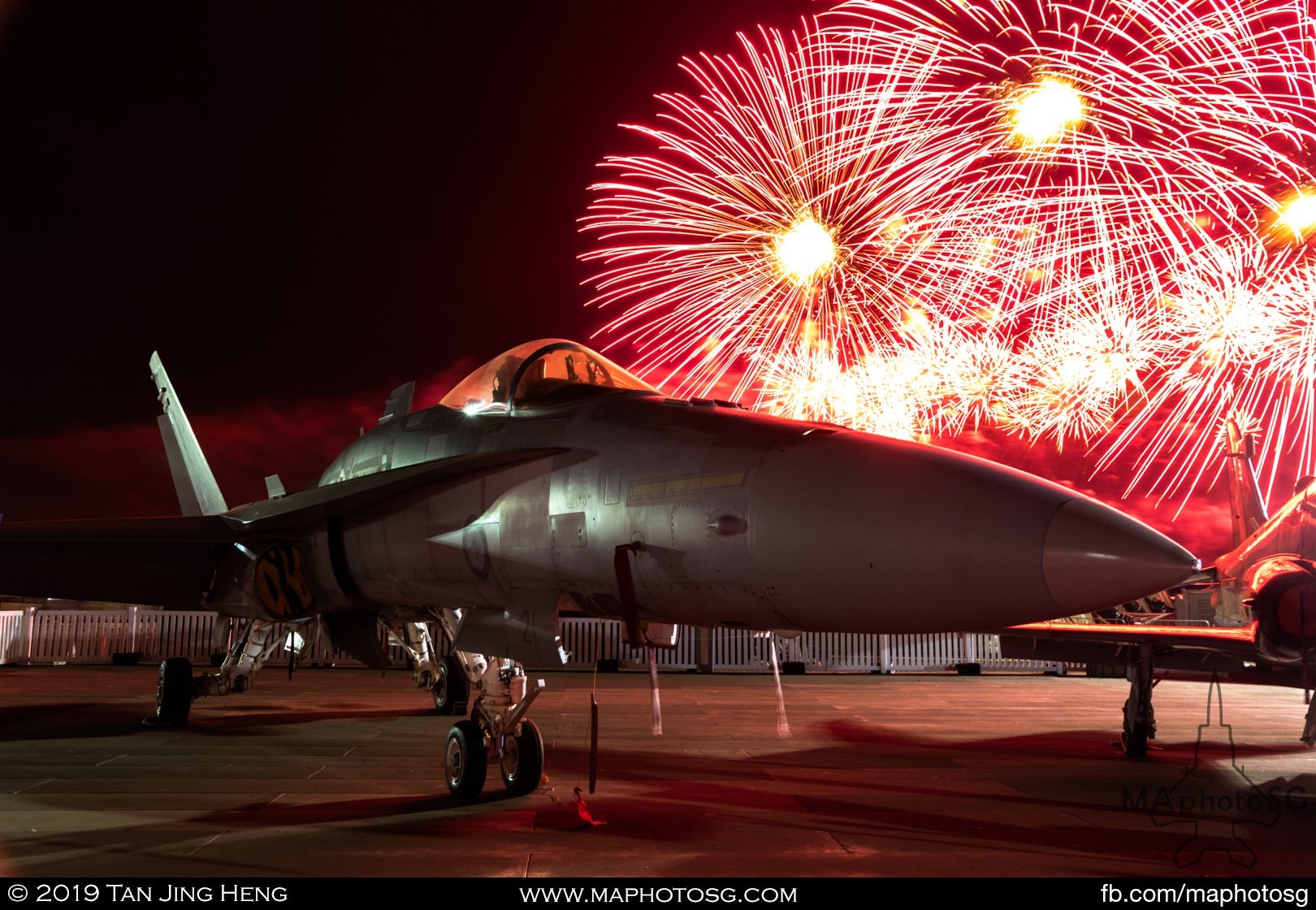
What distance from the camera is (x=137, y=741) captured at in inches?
424

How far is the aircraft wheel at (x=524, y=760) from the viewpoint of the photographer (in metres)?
7.29

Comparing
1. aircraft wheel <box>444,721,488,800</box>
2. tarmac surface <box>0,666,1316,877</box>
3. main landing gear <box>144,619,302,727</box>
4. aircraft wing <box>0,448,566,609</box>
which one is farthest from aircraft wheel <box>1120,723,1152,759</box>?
main landing gear <box>144,619,302,727</box>

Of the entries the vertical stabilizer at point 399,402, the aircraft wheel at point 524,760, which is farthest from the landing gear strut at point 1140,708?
the vertical stabilizer at point 399,402

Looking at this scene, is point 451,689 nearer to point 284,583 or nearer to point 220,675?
point 220,675

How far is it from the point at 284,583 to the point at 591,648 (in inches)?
619

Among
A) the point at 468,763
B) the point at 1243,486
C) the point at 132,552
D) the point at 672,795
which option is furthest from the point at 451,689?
the point at 1243,486

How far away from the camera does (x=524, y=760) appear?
7.30m

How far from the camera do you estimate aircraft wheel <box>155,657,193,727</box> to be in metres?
11.9

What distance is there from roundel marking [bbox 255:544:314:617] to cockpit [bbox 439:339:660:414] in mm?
1976

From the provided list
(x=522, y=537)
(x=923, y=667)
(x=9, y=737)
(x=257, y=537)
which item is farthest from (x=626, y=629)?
(x=923, y=667)

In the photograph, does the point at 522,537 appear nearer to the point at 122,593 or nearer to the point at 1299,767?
the point at 122,593

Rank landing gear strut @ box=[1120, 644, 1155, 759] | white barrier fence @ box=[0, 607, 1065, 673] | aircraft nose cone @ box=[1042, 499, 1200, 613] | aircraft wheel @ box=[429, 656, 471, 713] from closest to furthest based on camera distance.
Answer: aircraft nose cone @ box=[1042, 499, 1200, 613]
landing gear strut @ box=[1120, 644, 1155, 759]
aircraft wheel @ box=[429, 656, 471, 713]
white barrier fence @ box=[0, 607, 1065, 673]

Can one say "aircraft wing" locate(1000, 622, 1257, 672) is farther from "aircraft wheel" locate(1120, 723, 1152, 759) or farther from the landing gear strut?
"aircraft wheel" locate(1120, 723, 1152, 759)
